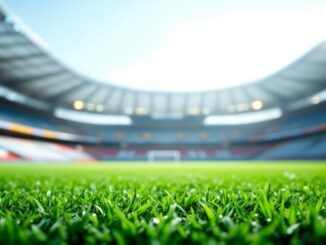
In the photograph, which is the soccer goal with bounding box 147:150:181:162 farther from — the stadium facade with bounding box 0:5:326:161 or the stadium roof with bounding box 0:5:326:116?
the stadium roof with bounding box 0:5:326:116

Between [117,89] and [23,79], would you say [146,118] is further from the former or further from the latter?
[23,79]

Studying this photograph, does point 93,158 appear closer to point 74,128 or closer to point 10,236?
point 74,128

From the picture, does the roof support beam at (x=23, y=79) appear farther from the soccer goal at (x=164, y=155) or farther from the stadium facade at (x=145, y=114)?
the soccer goal at (x=164, y=155)

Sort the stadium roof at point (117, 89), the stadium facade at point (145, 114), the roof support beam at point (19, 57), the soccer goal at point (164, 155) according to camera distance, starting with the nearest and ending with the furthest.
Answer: the stadium roof at point (117, 89), the roof support beam at point (19, 57), the stadium facade at point (145, 114), the soccer goal at point (164, 155)

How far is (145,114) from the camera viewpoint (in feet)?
137

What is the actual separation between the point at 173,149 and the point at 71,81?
22.8 meters

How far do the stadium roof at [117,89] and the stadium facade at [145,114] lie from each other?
0.10 meters

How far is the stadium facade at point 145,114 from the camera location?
23.6 m

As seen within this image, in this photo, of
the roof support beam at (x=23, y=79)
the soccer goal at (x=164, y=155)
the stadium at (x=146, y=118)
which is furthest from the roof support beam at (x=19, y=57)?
the soccer goal at (x=164, y=155)

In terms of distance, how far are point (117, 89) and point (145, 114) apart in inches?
408

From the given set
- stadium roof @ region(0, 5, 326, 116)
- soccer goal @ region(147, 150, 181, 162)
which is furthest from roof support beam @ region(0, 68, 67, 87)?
soccer goal @ region(147, 150, 181, 162)

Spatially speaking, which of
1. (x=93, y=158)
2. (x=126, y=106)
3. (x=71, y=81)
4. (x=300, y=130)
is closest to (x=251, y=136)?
(x=300, y=130)

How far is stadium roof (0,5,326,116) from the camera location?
20033 millimetres

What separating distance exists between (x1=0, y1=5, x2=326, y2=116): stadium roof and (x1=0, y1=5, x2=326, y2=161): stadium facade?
96mm
